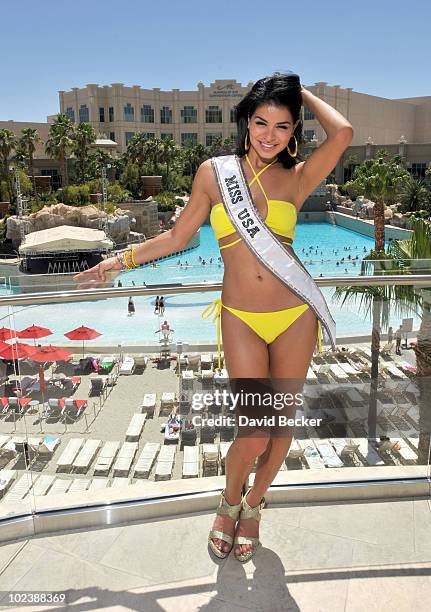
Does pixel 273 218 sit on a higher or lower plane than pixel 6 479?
higher

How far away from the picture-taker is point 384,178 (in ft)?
73.0

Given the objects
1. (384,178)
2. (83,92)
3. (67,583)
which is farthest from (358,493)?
(83,92)

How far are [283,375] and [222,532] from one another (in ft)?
2.32

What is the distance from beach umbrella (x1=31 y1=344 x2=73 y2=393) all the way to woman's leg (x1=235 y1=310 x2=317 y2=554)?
99cm

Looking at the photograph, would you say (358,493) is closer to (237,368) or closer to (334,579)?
(334,579)

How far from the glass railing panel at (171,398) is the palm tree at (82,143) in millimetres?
40187

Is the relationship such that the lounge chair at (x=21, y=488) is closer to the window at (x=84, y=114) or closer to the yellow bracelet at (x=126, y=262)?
the yellow bracelet at (x=126, y=262)

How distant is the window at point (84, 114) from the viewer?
57.6 meters

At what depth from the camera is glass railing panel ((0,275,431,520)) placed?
2.33 metres

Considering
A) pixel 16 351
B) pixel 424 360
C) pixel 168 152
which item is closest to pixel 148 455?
pixel 16 351

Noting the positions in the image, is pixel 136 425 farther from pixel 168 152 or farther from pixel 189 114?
pixel 189 114

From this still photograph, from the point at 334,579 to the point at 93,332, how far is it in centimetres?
151

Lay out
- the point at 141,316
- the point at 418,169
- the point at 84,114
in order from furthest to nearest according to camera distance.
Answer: the point at 84,114, the point at 418,169, the point at 141,316

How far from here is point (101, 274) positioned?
227 cm
